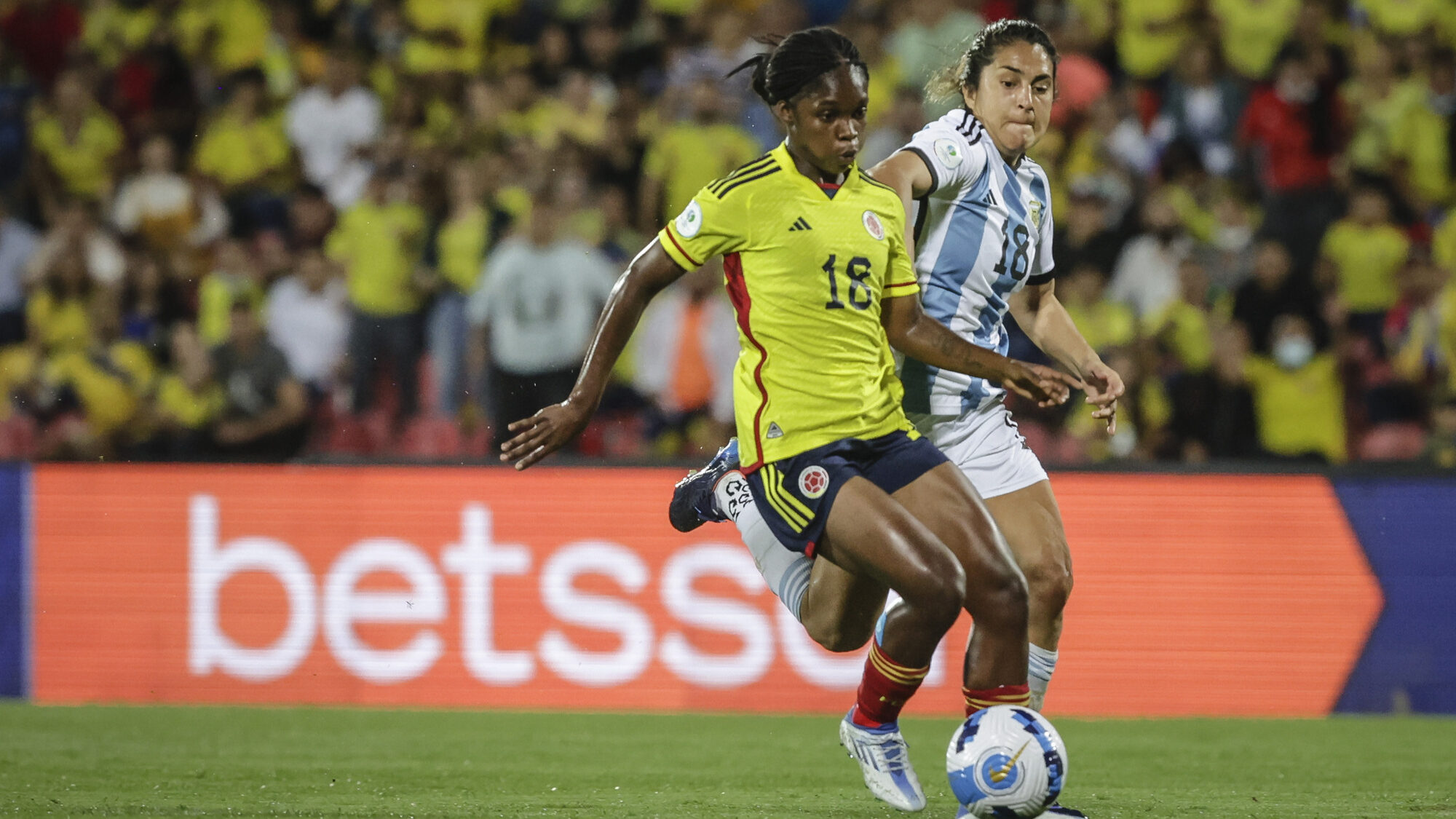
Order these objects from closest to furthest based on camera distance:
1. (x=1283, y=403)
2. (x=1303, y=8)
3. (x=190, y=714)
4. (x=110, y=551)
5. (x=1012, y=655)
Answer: (x=1012, y=655), (x=190, y=714), (x=110, y=551), (x=1283, y=403), (x=1303, y=8)

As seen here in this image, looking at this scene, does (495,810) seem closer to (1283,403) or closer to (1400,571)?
(1400,571)

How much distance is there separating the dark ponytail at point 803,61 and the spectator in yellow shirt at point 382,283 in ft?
18.4

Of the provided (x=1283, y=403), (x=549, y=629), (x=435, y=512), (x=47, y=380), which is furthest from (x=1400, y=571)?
(x=47, y=380)

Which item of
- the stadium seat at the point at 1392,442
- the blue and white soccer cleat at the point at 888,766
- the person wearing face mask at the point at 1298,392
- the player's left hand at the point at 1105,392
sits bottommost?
the blue and white soccer cleat at the point at 888,766

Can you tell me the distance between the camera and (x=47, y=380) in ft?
34.8

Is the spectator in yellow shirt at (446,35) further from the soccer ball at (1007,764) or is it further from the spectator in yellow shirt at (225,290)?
the soccer ball at (1007,764)

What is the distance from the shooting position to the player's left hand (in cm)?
537

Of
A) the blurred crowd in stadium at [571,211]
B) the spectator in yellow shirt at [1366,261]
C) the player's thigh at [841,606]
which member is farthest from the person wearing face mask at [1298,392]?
the player's thigh at [841,606]

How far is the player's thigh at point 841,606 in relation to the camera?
5598mm

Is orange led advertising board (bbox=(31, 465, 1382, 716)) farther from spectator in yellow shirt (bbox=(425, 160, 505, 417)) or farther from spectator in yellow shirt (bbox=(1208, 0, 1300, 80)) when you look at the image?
spectator in yellow shirt (bbox=(1208, 0, 1300, 80))

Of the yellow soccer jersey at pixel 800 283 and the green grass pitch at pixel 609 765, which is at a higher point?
the yellow soccer jersey at pixel 800 283

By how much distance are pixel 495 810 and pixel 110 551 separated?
4.45 m

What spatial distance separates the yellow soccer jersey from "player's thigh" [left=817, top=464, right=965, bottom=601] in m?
0.24

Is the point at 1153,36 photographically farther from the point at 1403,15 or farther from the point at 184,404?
the point at 184,404
